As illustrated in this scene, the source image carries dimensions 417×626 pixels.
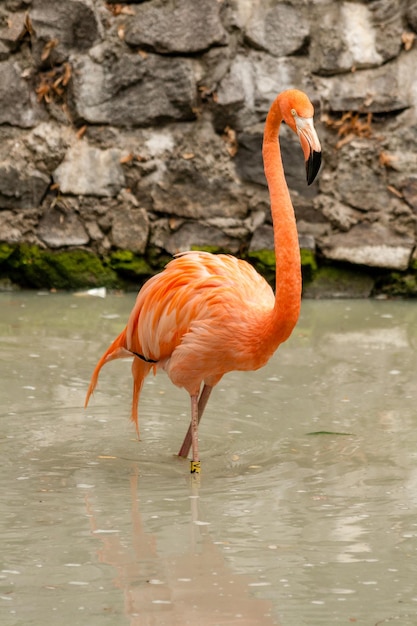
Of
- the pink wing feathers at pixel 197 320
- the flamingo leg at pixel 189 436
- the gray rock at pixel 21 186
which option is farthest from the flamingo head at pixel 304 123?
the gray rock at pixel 21 186

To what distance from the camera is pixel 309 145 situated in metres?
3.46

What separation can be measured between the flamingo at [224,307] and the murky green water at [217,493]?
0.94ft

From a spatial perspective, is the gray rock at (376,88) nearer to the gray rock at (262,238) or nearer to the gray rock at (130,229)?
the gray rock at (262,238)

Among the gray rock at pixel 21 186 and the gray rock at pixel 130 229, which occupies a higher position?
the gray rock at pixel 21 186

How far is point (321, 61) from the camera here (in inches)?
274

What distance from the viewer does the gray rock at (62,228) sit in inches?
280

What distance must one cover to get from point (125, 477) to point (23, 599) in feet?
3.57

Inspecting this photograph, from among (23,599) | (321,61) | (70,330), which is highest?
(321,61)

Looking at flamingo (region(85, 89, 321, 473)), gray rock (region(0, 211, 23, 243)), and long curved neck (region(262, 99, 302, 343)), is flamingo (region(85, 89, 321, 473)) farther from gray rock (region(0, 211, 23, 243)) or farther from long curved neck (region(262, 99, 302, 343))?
gray rock (region(0, 211, 23, 243))

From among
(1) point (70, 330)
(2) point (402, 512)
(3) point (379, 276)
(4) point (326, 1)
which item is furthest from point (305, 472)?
(4) point (326, 1)

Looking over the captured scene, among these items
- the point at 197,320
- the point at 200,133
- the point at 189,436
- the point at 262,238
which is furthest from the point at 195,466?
the point at 200,133

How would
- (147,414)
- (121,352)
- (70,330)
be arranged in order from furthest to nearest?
(70,330), (147,414), (121,352)

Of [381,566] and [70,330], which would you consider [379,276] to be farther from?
[381,566]

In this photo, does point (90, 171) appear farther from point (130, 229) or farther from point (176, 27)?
point (176, 27)
